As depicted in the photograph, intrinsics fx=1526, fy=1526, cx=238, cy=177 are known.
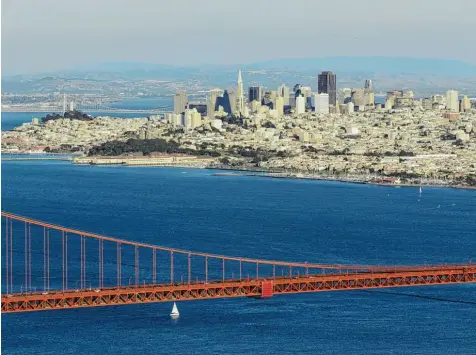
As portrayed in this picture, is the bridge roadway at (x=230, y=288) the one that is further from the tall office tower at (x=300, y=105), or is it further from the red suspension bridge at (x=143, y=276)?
the tall office tower at (x=300, y=105)

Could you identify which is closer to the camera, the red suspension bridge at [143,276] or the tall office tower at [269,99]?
the red suspension bridge at [143,276]

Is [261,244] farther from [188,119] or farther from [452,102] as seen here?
[452,102]

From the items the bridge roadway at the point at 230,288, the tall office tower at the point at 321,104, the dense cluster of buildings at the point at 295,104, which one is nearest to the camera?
the bridge roadway at the point at 230,288

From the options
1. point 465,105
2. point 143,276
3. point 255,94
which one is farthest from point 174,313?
point 255,94

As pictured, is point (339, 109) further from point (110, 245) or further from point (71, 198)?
point (110, 245)

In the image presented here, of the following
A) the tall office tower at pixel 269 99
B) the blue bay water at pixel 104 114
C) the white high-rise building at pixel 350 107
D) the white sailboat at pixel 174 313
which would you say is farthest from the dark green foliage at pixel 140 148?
the white sailboat at pixel 174 313

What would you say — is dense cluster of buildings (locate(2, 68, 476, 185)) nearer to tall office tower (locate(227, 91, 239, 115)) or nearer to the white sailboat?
tall office tower (locate(227, 91, 239, 115))

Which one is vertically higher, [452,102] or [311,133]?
[452,102]

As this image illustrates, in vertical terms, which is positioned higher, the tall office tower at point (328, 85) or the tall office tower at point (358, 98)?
the tall office tower at point (328, 85)
